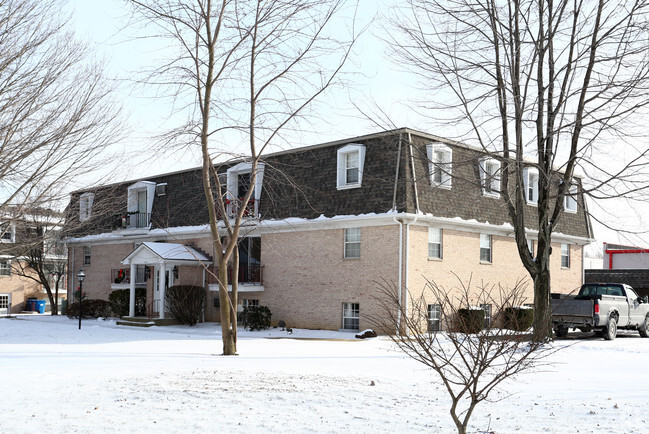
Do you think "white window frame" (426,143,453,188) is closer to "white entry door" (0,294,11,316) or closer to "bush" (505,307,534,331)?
"bush" (505,307,534,331)

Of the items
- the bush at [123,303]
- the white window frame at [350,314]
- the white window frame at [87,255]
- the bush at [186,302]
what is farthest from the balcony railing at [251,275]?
the white window frame at [87,255]

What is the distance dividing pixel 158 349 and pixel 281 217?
34.6 feet

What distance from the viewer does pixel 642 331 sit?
2528cm

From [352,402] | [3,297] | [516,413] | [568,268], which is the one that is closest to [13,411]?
[352,402]

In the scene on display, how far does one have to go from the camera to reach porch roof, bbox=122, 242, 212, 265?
29.5 meters

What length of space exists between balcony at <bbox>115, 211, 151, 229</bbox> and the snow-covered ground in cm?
1744

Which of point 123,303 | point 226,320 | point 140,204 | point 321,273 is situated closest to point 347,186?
point 321,273

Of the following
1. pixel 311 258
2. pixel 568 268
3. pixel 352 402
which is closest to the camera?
pixel 352 402

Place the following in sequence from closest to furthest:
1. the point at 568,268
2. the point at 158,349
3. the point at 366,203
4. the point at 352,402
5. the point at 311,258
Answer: the point at 352,402
the point at 158,349
the point at 366,203
the point at 311,258
the point at 568,268

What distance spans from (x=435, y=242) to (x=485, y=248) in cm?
348

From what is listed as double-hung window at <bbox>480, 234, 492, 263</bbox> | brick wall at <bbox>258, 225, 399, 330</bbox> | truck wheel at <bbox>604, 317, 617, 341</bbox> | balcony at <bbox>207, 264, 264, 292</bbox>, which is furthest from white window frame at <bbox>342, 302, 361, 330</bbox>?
truck wheel at <bbox>604, 317, 617, 341</bbox>

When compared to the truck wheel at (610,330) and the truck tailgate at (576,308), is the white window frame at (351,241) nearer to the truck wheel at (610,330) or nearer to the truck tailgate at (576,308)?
the truck tailgate at (576,308)

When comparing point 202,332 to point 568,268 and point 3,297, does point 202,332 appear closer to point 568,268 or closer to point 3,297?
point 568,268

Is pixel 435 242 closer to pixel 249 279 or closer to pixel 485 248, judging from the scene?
pixel 485 248
